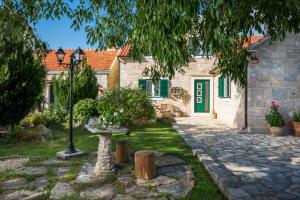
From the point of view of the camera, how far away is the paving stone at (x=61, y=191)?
16.1 feet

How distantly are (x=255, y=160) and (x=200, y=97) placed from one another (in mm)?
11941

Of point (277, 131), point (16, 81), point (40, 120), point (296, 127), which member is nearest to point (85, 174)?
point (16, 81)

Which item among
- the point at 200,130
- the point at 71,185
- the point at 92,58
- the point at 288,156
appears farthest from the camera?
the point at 92,58

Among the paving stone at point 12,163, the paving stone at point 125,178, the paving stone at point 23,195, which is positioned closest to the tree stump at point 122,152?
the paving stone at point 125,178

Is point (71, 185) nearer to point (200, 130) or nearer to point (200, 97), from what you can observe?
point (200, 130)

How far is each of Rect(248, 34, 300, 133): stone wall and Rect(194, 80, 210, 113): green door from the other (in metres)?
6.99

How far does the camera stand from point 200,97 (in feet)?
61.8

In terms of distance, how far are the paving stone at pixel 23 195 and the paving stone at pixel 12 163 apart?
169cm

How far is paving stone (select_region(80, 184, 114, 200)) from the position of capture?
486 cm

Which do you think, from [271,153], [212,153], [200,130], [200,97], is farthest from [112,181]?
[200,97]

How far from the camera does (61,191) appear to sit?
5102mm

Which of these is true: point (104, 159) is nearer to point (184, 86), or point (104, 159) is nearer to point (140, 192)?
point (140, 192)

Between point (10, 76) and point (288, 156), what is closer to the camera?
point (288, 156)

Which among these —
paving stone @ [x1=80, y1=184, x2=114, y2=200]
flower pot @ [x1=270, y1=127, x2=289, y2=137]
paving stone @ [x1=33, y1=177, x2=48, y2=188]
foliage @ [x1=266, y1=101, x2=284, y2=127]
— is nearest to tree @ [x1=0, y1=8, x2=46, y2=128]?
paving stone @ [x1=33, y1=177, x2=48, y2=188]
